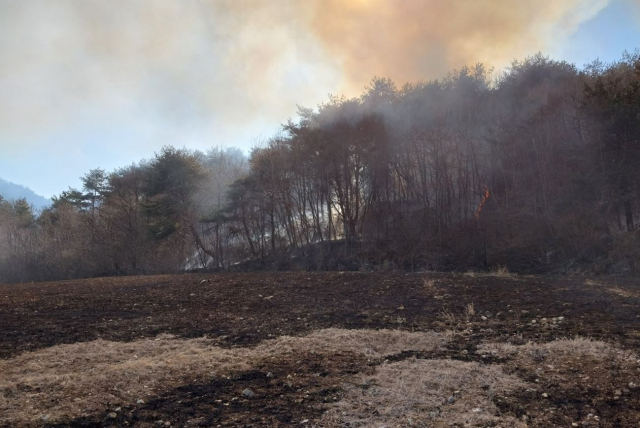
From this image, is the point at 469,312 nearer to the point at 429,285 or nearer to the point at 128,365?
the point at 429,285

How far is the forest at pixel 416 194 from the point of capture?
16.7m

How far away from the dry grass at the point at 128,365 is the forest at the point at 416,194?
11.8 meters

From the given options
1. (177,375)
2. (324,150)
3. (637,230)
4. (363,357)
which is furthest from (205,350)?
(324,150)

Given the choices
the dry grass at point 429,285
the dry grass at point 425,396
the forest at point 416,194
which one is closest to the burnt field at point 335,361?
the dry grass at point 425,396

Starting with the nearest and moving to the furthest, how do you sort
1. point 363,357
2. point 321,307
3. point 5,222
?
point 363,357, point 321,307, point 5,222

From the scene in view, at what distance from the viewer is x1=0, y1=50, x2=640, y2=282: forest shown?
16.7 meters

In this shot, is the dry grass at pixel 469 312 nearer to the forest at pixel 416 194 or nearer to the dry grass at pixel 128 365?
the dry grass at pixel 128 365

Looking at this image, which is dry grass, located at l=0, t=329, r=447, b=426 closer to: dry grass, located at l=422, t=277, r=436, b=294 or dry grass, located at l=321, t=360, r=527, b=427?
dry grass, located at l=321, t=360, r=527, b=427

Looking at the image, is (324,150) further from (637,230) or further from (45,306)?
(45,306)

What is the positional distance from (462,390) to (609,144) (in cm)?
1614

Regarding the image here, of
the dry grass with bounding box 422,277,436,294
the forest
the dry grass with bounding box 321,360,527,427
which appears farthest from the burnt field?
the forest

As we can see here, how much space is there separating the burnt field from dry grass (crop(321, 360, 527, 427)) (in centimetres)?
2

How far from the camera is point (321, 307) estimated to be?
30.1 ft

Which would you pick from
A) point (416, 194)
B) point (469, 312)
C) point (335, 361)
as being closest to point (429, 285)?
point (469, 312)
